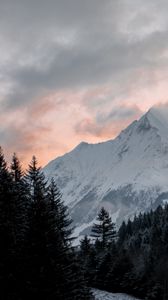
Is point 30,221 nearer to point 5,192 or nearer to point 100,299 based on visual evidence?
point 5,192

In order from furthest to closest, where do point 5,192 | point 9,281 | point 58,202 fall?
point 58,202
point 5,192
point 9,281

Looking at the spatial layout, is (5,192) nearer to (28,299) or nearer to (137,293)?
(28,299)

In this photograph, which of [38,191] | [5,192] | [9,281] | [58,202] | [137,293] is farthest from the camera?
[137,293]

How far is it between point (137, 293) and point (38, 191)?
115 feet

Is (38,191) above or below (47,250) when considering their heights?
above

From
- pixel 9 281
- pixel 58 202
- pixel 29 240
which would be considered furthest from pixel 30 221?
pixel 58 202

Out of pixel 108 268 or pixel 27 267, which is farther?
pixel 108 268

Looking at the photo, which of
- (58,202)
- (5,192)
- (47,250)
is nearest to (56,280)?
(47,250)

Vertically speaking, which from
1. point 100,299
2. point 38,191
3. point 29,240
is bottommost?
point 100,299

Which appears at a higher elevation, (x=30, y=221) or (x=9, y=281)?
(x=30, y=221)

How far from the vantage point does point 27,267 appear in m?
29.7

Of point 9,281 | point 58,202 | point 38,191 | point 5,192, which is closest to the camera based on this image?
point 9,281

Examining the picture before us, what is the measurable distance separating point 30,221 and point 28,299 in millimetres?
4091

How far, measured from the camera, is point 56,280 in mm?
29562
